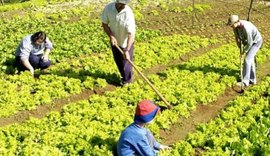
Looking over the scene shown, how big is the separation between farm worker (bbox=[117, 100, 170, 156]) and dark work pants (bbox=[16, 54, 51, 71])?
5.07m

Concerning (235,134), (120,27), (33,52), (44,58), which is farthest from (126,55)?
(235,134)

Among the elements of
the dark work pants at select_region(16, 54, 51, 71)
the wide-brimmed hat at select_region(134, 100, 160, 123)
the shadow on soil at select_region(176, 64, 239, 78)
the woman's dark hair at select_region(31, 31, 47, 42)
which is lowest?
the shadow on soil at select_region(176, 64, 239, 78)

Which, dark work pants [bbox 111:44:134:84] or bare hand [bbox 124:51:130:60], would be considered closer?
bare hand [bbox 124:51:130:60]

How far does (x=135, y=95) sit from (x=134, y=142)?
3.26m

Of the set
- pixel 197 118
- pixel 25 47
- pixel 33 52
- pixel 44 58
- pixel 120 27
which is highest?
pixel 120 27

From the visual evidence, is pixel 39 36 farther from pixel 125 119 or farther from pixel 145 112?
pixel 145 112

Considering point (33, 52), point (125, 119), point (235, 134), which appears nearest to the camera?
point (235, 134)

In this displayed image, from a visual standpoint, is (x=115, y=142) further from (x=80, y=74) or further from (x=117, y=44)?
(x=80, y=74)

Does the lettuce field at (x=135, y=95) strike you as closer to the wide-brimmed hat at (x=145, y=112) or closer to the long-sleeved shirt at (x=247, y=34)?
the long-sleeved shirt at (x=247, y=34)

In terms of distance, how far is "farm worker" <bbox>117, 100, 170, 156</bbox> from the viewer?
6.36 metres

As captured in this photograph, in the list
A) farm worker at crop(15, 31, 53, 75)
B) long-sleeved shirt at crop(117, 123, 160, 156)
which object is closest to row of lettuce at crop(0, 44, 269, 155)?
long-sleeved shirt at crop(117, 123, 160, 156)

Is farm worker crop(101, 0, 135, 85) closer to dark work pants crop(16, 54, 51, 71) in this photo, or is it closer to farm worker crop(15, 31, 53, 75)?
farm worker crop(15, 31, 53, 75)

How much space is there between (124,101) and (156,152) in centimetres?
253

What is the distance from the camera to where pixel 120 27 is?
387 inches
